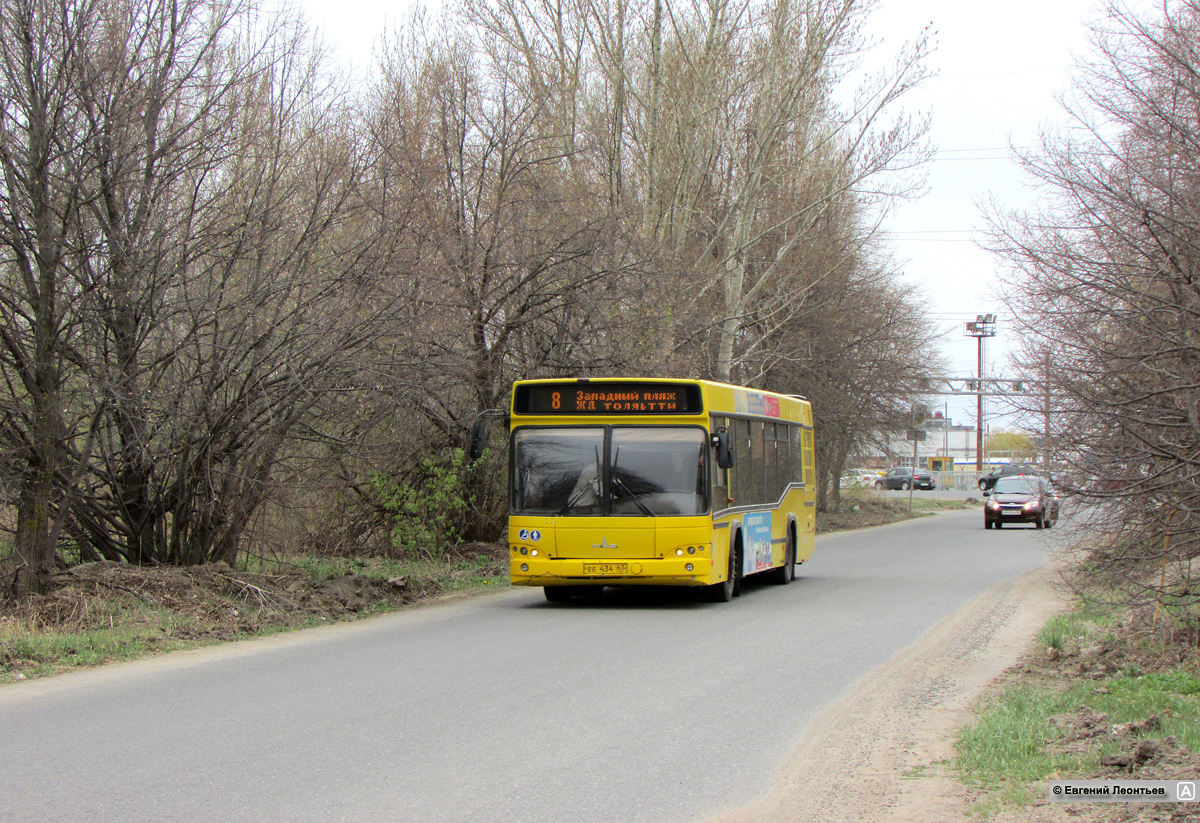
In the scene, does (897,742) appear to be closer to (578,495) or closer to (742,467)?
(578,495)

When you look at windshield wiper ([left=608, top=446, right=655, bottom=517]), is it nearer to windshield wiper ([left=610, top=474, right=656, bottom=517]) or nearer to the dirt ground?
windshield wiper ([left=610, top=474, right=656, bottom=517])

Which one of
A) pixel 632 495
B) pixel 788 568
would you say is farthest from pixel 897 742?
pixel 788 568

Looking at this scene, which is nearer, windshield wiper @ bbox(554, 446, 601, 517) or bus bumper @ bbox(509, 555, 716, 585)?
bus bumper @ bbox(509, 555, 716, 585)

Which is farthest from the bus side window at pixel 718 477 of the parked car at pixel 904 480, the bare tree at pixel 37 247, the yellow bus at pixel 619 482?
the parked car at pixel 904 480

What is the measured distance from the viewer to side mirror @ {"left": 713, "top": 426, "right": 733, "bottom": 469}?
49.1ft

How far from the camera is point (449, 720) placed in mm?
8008

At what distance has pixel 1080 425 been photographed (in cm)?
1120

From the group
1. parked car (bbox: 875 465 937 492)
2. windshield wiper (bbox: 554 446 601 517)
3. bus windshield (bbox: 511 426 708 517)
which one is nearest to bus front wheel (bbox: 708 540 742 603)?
bus windshield (bbox: 511 426 708 517)

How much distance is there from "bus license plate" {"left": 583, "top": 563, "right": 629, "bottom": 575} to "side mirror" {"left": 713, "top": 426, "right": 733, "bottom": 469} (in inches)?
67.3

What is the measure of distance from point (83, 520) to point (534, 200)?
1017 centimetres

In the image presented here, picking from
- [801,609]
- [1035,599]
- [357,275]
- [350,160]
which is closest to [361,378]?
[357,275]

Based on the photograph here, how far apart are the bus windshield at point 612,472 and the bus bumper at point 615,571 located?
1.92 feet

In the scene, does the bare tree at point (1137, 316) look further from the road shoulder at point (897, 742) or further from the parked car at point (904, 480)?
the parked car at point (904, 480)

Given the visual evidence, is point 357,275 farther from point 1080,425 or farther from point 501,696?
point 1080,425
